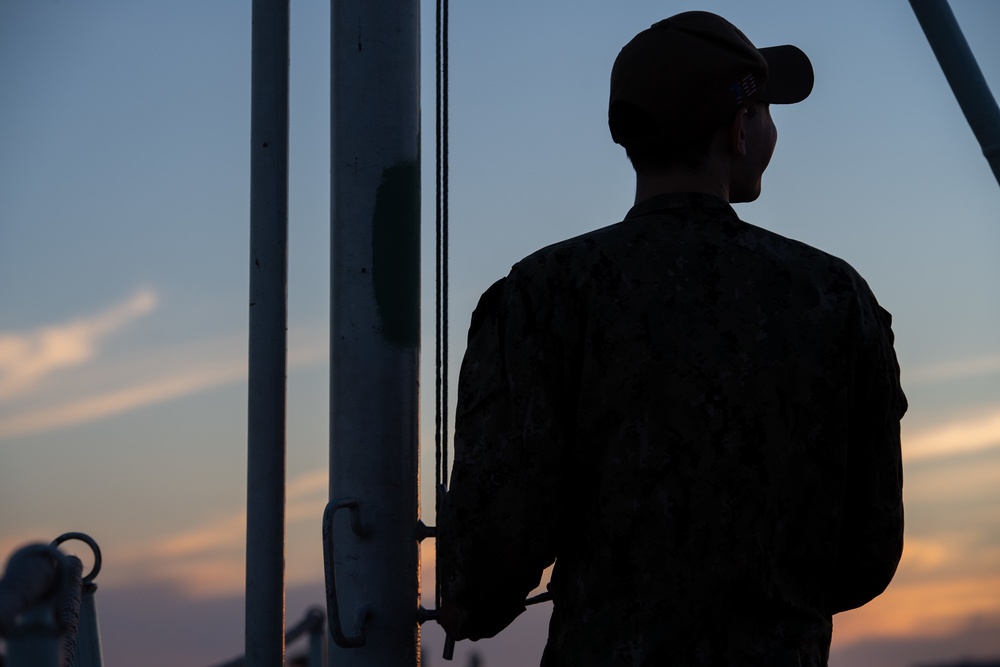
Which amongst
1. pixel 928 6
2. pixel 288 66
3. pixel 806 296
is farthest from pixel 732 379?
pixel 928 6

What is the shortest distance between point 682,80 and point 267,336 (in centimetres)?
147

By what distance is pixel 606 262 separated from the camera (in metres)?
2.21

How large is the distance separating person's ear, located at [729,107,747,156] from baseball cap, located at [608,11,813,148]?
0.02 meters

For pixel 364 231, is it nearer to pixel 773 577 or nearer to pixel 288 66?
pixel 288 66

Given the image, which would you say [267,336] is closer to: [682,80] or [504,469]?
[504,469]

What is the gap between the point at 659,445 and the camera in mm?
2131

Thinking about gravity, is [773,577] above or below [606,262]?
below

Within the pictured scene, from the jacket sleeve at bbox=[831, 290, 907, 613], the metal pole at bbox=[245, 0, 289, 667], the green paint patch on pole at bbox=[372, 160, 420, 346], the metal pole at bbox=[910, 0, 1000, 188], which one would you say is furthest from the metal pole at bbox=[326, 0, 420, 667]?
the metal pole at bbox=[910, 0, 1000, 188]

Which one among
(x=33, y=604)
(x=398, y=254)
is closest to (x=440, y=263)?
(x=398, y=254)

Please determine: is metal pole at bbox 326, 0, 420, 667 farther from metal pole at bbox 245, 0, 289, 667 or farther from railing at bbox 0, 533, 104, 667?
railing at bbox 0, 533, 104, 667

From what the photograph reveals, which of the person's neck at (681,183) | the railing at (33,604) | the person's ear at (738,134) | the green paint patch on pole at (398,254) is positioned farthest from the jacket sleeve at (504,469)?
the railing at (33,604)

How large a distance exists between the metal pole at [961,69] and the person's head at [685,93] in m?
2.83

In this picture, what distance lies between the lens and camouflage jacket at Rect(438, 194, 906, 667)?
83.7 inches

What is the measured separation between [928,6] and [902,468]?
10.2 ft
